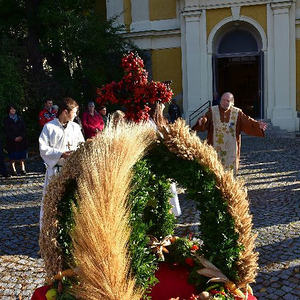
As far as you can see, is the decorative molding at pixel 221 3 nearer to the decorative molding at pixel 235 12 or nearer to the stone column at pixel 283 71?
the decorative molding at pixel 235 12

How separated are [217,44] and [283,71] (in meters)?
3.11

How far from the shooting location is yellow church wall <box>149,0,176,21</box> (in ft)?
57.1

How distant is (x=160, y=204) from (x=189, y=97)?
1434 centimetres

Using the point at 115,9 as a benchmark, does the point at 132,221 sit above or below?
below

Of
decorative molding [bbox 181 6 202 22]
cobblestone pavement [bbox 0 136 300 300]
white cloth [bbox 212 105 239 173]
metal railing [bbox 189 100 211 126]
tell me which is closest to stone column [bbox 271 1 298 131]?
metal railing [bbox 189 100 211 126]

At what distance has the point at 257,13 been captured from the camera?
1638 cm

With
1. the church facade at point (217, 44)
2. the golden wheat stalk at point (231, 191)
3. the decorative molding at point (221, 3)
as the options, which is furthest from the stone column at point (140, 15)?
the golden wheat stalk at point (231, 191)

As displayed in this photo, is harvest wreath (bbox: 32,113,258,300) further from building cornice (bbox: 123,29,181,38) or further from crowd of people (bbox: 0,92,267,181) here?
building cornice (bbox: 123,29,181,38)

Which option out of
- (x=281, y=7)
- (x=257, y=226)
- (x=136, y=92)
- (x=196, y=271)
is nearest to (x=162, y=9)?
(x=281, y=7)

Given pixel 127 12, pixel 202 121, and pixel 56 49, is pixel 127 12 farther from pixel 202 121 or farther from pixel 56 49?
pixel 202 121

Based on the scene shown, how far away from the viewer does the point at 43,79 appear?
14.7 m

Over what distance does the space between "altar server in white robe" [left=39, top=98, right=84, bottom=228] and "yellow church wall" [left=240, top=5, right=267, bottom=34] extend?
45.0 feet

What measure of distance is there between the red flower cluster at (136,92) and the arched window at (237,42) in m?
13.5

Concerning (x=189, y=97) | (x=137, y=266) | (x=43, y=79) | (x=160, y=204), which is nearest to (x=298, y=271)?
(x=160, y=204)
